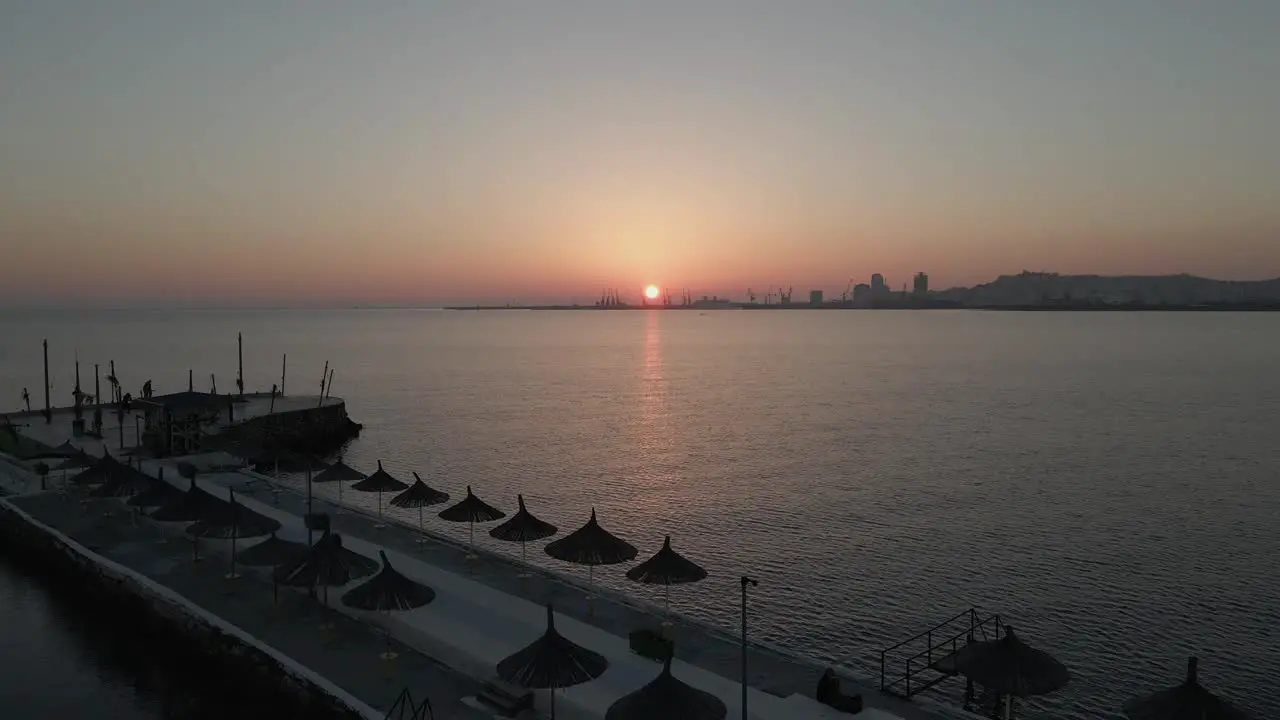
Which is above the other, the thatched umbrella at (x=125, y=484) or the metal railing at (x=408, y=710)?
the thatched umbrella at (x=125, y=484)

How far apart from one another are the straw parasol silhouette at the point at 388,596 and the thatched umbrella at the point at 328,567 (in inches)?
45.2

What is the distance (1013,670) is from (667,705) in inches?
289

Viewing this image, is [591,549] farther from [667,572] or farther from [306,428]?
[306,428]

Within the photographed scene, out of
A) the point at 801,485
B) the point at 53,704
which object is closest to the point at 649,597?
the point at 53,704

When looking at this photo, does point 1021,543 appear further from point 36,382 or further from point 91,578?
point 36,382

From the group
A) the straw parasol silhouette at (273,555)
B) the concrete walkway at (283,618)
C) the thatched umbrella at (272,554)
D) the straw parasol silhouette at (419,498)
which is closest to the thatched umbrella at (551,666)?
the concrete walkway at (283,618)

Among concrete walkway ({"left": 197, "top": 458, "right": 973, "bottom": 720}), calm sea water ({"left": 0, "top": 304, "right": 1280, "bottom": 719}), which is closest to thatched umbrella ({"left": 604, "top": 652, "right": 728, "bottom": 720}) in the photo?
concrete walkway ({"left": 197, "top": 458, "right": 973, "bottom": 720})

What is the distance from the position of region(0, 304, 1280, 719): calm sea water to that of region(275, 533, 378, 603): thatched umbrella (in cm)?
1329

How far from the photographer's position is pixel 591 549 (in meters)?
23.8

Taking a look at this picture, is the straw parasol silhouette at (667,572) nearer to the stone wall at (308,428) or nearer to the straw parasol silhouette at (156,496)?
A: the straw parasol silhouette at (156,496)

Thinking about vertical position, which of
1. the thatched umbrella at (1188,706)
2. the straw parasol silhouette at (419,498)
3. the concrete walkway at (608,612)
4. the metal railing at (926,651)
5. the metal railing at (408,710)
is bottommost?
the metal railing at (926,651)

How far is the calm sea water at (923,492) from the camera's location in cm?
2945

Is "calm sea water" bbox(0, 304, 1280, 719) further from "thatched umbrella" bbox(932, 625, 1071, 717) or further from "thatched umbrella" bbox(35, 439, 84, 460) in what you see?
"thatched umbrella" bbox(35, 439, 84, 460)

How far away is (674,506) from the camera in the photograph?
47.4 m
